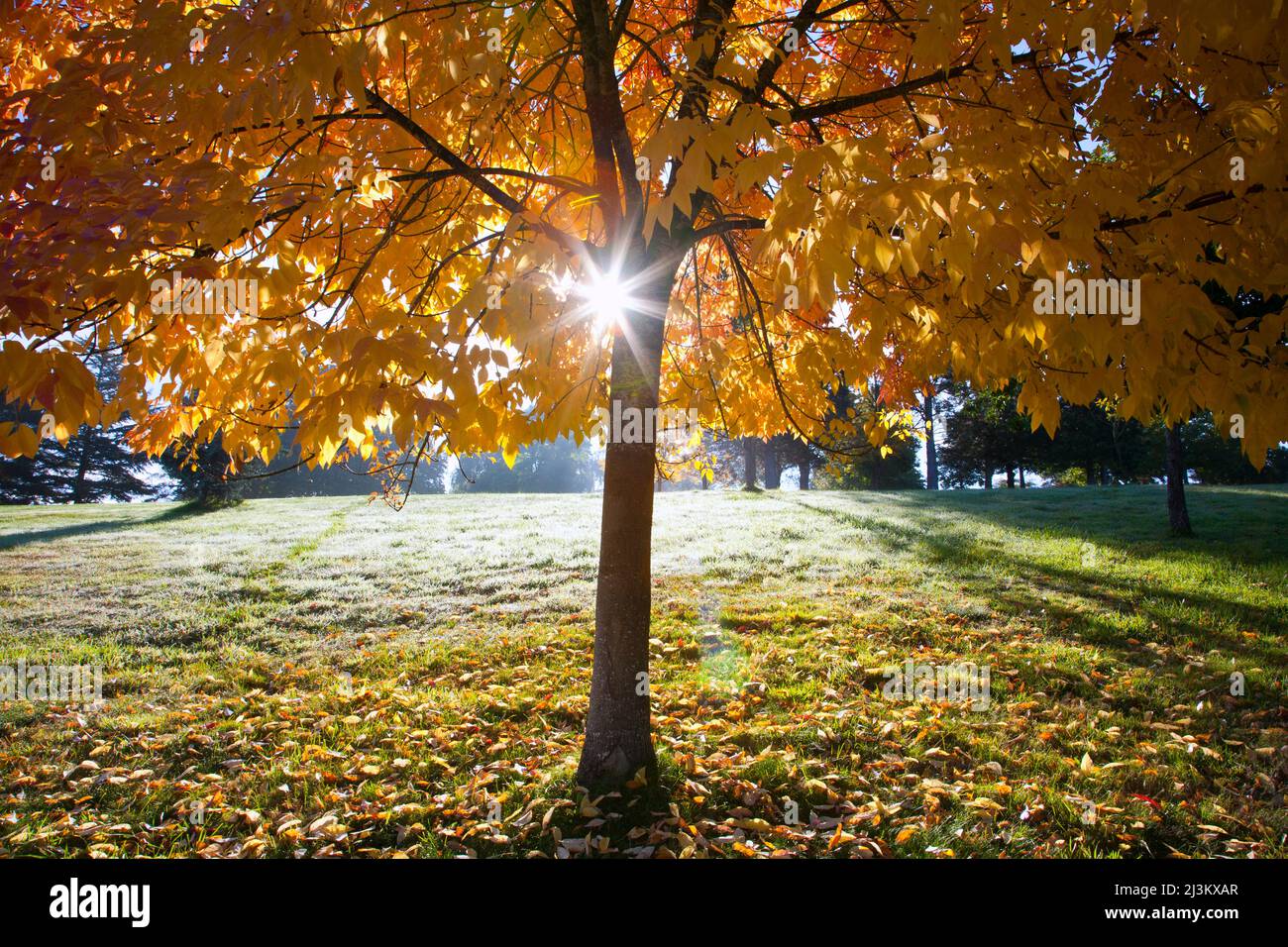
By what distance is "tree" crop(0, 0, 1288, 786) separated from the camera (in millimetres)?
2361

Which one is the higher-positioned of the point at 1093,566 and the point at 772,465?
the point at 772,465

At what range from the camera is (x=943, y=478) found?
44062 millimetres

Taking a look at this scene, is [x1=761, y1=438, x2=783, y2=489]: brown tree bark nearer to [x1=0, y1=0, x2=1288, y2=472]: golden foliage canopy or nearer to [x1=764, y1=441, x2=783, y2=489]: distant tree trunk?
[x1=764, y1=441, x2=783, y2=489]: distant tree trunk

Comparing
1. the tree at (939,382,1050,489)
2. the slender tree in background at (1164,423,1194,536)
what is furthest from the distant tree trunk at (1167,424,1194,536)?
the tree at (939,382,1050,489)

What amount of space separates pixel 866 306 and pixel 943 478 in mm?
44959

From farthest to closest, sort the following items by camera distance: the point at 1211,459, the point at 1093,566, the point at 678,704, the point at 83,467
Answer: the point at 83,467 < the point at 1211,459 < the point at 1093,566 < the point at 678,704

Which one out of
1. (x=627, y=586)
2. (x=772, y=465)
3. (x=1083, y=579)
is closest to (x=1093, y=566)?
(x=1083, y=579)

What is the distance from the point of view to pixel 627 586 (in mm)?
4199

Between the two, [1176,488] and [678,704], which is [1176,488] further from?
[678,704]

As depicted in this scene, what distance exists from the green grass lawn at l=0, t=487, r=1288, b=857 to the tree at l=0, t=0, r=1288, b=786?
1040mm

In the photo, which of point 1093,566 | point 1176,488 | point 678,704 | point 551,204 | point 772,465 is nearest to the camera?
point 551,204

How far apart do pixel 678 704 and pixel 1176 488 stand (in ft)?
40.1

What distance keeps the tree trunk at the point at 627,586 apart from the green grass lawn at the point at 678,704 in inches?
12.7
